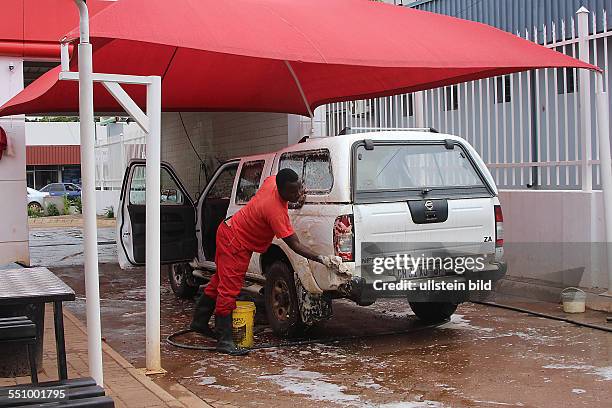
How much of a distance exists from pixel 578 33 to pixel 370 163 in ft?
12.7

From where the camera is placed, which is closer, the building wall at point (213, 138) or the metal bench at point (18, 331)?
the metal bench at point (18, 331)

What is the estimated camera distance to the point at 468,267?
7652 millimetres

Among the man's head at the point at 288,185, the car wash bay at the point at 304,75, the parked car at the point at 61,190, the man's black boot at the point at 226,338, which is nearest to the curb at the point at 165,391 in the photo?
the car wash bay at the point at 304,75

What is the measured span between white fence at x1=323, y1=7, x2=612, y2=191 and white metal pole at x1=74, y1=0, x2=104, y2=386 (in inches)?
251

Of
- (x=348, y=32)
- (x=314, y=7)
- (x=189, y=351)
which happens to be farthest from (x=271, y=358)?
(x=314, y=7)

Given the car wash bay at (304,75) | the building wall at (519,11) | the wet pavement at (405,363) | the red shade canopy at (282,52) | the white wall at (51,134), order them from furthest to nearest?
the white wall at (51,134) < the building wall at (519,11) < the car wash bay at (304,75) < the red shade canopy at (282,52) < the wet pavement at (405,363)

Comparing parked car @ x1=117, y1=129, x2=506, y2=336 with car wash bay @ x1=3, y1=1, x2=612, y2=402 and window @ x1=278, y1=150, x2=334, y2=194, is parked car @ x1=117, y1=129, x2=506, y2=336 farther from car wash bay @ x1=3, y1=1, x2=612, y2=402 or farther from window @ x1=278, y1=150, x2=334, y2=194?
car wash bay @ x1=3, y1=1, x2=612, y2=402

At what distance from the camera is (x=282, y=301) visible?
822 centimetres

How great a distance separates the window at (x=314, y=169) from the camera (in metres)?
7.62

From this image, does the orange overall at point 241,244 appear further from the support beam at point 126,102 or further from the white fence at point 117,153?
the white fence at point 117,153

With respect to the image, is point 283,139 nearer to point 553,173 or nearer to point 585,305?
point 553,173

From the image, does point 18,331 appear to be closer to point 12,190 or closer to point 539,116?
point 12,190

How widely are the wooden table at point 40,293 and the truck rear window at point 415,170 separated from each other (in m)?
3.12

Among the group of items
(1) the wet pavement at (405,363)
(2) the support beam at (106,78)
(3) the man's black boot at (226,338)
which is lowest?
(1) the wet pavement at (405,363)
